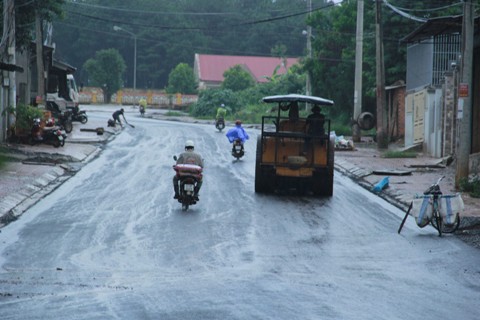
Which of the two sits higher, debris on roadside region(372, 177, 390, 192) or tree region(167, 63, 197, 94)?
tree region(167, 63, 197, 94)

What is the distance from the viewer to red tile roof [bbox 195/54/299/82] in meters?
112

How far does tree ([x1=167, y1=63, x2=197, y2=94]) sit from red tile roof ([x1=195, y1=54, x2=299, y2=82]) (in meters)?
7.24

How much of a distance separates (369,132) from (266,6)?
71.3m

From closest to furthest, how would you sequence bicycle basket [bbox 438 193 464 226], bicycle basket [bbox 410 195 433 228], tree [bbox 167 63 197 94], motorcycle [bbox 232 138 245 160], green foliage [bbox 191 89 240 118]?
bicycle basket [bbox 438 193 464 226] → bicycle basket [bbox 410 195 433 228] → motorcycle [bbox 232 138 245 160] → green foliage [bbox 191 89 240 118] → tree [bbox 167 63 197 94]

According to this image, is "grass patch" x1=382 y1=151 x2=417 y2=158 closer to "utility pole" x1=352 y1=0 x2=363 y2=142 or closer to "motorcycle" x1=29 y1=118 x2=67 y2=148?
"utility pole" x1=352 y1=0 x2=363 y2=142

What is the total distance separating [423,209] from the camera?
1672 centimetres

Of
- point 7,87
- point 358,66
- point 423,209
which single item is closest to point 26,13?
point 7,87

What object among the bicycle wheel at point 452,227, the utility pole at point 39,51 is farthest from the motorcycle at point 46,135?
the bicycle wheel at point 452,227

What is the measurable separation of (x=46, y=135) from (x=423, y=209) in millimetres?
22126

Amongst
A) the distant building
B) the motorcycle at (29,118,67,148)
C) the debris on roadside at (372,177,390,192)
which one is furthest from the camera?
the distant building

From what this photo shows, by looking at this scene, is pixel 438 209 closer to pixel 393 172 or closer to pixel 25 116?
pixel 393 172

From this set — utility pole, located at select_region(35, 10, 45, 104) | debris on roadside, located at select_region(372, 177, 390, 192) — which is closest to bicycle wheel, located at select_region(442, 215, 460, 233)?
debris on roadside, located at select_region(372, 177, 390, 192)

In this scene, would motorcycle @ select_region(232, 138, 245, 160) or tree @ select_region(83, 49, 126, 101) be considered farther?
tree @ select_region(83, 49, 126, 101)

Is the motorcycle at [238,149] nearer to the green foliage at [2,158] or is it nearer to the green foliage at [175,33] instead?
the green foliage at [2,158]
